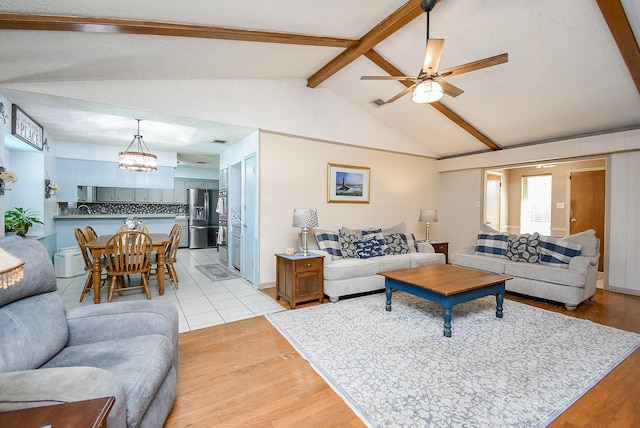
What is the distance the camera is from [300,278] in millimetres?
3617

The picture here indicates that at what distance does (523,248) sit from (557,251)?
39cm

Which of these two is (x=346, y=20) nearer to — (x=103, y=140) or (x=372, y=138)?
(x=372, y=138)

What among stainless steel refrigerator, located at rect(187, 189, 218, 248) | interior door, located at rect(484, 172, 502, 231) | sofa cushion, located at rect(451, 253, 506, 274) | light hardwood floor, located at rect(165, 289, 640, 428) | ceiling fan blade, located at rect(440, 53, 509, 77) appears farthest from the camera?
stainless steel refrigerator, located at rect(187, 189, 218, 248)

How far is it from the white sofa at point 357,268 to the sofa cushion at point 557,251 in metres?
1.44

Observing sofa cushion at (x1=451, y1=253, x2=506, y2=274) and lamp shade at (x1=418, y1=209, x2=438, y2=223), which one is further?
lamp shade at (x1=418, y1=209, x2=438, y2=223)

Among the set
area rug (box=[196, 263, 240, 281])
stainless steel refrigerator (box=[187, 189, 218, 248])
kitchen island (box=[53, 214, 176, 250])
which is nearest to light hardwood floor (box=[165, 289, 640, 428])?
area rug (box=[196, 263, 240, 281])

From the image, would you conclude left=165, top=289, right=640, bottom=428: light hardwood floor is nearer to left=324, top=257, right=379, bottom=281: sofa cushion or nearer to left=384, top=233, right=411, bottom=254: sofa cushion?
left=324, top=257, right=379, bottom=281: sofa cushion

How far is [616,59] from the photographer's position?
10.3 ft

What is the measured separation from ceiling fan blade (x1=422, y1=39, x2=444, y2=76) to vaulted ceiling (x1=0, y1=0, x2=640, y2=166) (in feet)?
2.07

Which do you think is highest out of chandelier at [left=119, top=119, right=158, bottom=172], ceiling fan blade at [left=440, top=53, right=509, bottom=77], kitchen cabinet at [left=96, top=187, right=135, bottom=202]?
ceiling fan blade at [left=440, top=53, right=509, bottom=77]

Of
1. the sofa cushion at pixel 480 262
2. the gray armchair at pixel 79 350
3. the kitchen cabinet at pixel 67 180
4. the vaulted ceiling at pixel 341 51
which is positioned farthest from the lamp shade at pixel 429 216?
the kitchen cabinet at pixel 67 180

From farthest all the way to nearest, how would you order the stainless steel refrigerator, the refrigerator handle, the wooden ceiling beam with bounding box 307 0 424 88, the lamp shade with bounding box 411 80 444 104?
the refrigerator handle, the stainless steel refrigerator, the wooden ceiling beam with bounding box 307 0 424 88, the lamp shade with bounding box 411 80 444 104

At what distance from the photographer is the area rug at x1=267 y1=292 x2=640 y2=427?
1807 mm

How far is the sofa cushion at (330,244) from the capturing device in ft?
14.0
